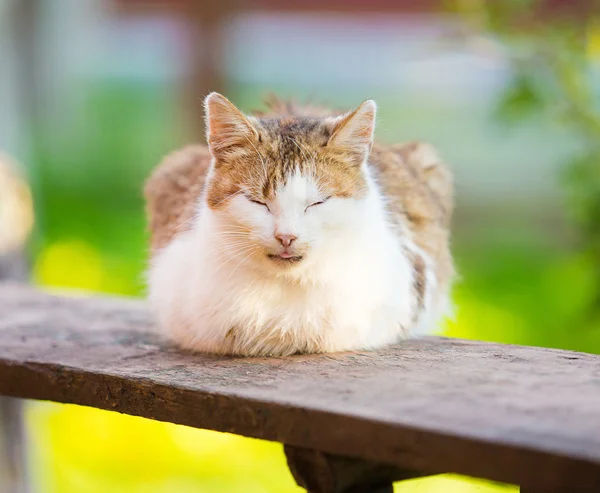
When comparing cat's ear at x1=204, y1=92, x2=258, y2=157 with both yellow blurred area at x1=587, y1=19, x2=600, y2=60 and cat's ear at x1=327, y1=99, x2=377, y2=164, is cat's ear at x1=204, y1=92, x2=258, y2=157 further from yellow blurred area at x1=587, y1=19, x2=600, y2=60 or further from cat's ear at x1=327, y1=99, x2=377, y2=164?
yellow blurred area at x1=587, y1=19, x2=600, y2=60

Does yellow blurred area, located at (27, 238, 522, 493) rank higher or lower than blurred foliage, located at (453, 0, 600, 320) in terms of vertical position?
lower

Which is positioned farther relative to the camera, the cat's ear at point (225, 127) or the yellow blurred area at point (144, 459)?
the yellow blurred area at point (144, 459)

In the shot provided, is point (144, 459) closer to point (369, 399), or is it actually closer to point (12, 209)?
point (12, 209)

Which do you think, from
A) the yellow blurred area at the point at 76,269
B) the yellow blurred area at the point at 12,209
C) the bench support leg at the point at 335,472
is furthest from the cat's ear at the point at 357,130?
the yellow blurred area at the point at 76,269

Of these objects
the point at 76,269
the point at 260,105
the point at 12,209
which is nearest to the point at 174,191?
the point at 12,209

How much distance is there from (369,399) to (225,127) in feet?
2.45

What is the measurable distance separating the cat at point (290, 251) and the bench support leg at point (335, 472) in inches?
16.3

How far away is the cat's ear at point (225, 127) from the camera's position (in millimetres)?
2068

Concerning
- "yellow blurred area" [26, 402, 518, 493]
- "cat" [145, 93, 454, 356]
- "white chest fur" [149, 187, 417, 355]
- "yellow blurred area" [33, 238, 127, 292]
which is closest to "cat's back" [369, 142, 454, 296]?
"cat" [145, 93, 454, 356]

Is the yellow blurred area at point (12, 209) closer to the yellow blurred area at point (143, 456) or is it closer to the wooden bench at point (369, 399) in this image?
the yellow blurred area at point (143, 456)

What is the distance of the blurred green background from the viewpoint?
3260mm

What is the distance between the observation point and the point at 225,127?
6.90 ft

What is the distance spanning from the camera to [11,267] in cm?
361

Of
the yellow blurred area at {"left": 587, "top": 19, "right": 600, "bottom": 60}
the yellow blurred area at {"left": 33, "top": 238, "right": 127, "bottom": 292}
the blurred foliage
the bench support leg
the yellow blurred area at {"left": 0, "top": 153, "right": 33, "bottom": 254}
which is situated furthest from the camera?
the yellow blurred area at {"left": 33, "top": 238, "right": 127, "bottom": 292}
